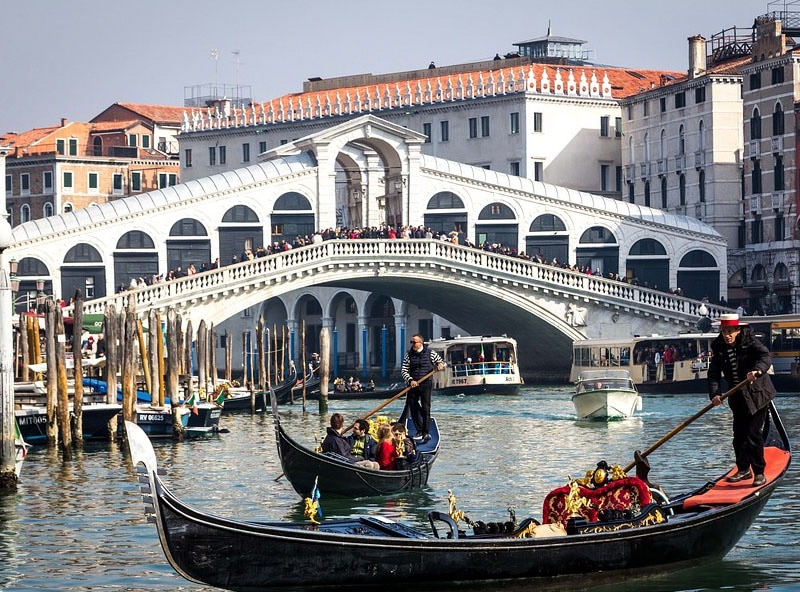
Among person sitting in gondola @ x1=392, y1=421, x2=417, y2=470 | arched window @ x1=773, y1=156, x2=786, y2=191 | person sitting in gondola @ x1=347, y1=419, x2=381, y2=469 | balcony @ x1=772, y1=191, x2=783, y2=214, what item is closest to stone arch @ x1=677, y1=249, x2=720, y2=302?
balcony @ x1=772, y1=191, x2=783, y2=214

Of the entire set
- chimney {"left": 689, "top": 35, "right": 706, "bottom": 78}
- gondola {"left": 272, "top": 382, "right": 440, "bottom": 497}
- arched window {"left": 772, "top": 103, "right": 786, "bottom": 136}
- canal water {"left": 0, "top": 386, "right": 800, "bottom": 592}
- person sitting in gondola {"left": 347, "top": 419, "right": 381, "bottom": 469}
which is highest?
chimney {"left": 689, "top": 35, "right": 706, "bottom": 78}

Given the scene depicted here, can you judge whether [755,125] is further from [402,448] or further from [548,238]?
[402,448]

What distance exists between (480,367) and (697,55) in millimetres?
13815

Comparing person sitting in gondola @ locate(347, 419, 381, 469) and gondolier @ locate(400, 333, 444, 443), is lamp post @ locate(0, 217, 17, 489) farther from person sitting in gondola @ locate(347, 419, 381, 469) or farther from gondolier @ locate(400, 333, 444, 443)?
gondolier @ locate(400, 333, 444, 443)

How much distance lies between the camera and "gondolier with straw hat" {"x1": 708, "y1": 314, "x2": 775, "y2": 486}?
13.8 m

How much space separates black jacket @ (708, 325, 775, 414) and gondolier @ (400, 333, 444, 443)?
5576 millimetres

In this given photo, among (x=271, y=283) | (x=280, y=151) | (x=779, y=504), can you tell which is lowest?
(x=779, y=504)

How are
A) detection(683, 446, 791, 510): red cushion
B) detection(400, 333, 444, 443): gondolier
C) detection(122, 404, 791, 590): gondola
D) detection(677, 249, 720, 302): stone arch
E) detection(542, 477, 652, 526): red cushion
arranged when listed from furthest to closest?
detection(677, 249, 720, 302): stone arch, detection(400, 333, 444, 443): gondolier, detection(683, 446, 791, 510): red cushion, detection(542, 477, 652, 526): red cushion, detection(122, 404, 791, 590): gondola

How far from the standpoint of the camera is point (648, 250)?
46.5 m

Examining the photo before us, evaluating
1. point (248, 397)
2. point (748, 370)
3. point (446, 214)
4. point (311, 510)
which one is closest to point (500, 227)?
point (446, 214)

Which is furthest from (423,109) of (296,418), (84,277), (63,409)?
(63,409)

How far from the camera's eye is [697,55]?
159ft

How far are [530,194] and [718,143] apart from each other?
5060 mm

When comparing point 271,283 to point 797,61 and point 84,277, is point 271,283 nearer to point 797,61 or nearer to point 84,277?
point 84,277
